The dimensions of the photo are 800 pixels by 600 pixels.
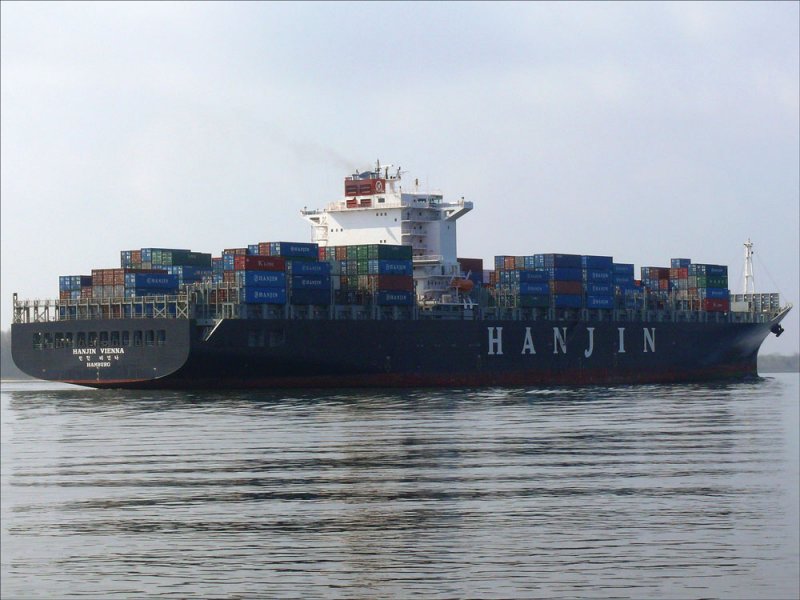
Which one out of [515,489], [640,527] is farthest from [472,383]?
[640,527]

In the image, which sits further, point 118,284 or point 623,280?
point 623,280

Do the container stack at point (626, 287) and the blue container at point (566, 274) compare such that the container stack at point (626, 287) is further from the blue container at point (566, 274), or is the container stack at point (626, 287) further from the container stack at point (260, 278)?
the container stack at point (260, 278)

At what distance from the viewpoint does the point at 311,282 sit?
216ft

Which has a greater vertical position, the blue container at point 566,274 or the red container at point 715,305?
the blue container at point 566,274

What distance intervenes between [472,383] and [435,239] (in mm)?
11381

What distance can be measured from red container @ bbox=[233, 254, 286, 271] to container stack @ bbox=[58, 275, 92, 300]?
9040 mm

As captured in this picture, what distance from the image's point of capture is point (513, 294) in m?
79.1

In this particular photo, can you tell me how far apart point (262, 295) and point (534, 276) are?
22261mm

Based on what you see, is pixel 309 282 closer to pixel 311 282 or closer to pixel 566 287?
pixel 311 282

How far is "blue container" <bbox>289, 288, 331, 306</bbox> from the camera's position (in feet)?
214

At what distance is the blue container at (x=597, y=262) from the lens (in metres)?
82.5

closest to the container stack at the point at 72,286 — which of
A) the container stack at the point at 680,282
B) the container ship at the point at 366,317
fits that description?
the container ship at the point at 366,317

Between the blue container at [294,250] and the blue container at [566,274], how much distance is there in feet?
59.7

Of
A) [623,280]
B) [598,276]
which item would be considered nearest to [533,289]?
[598,276]
